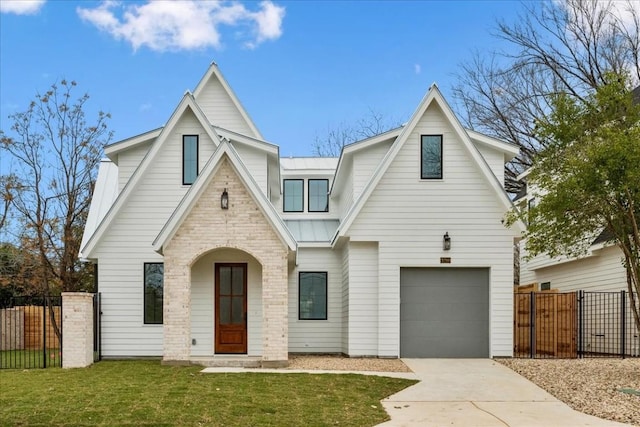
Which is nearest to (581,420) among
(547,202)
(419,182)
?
(547,202)

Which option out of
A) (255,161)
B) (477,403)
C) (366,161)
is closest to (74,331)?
(255,161)

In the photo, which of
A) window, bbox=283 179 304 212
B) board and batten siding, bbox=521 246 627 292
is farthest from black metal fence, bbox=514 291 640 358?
window, bbox=283 179 304 212

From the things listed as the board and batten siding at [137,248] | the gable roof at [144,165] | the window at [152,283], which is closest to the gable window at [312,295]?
the window at [152,283]

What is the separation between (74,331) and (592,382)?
12072 mm

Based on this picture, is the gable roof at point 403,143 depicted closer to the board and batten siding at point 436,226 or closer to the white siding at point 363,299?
the board and batten siding at point 436,226

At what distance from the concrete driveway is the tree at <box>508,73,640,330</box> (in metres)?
3.08

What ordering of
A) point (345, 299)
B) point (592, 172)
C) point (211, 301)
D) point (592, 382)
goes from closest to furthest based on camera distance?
point (592, 172)
point (592, 382)
point (211, 301)
point (345, 299)

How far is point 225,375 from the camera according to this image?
13.5 meters

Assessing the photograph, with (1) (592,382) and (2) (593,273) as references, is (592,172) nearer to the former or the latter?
(1) (592,382)

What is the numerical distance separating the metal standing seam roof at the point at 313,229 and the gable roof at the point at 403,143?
2.76 meters

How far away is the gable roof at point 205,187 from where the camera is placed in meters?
15.0

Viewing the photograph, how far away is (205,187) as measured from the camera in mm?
15172

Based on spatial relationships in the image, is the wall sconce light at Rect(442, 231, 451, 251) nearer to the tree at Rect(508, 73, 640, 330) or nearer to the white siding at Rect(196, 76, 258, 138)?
the tree at Rect(508, 73, 640, 330)

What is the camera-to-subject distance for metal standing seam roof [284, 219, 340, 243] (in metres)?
19.8
